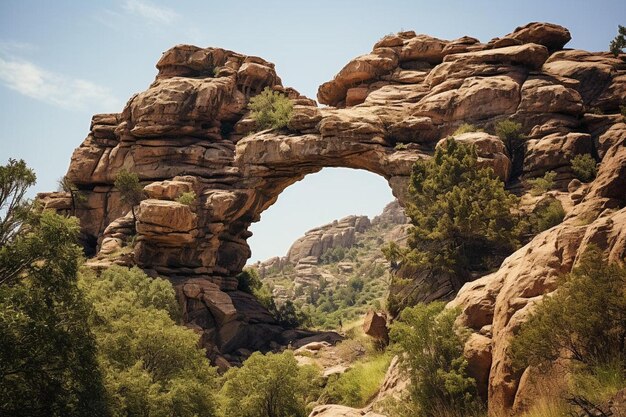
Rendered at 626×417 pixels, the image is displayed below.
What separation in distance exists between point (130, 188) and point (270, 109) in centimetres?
1421

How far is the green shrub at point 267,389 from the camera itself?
1912cm

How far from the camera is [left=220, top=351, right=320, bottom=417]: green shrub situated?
19.1 metres

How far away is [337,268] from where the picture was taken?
96.3m

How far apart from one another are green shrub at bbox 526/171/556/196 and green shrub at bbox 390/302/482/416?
20.1 m

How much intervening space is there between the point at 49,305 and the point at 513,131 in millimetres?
31701

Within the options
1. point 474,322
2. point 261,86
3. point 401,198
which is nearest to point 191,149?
point 261,86

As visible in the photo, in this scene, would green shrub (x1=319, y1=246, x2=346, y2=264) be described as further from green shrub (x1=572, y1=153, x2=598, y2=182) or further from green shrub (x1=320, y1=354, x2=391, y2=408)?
Answer: green shrub (x1=320, y1=354, x2=391, y2=408)

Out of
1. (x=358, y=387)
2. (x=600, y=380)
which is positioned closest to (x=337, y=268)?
(x=358, y=387)

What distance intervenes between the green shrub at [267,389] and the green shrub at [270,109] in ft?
81.7

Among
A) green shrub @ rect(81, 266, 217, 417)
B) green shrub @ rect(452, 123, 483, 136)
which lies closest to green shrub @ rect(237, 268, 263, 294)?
green shrub @ rect(81, 266, 217, 417)

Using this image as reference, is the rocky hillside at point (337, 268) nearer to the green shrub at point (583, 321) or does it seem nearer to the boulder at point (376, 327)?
the boulder at point (376, 327)

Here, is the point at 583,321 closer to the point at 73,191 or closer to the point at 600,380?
the point at 600,380

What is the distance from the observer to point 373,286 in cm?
7812

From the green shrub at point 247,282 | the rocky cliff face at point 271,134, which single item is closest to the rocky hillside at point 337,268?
the green shrub at point 247,282
